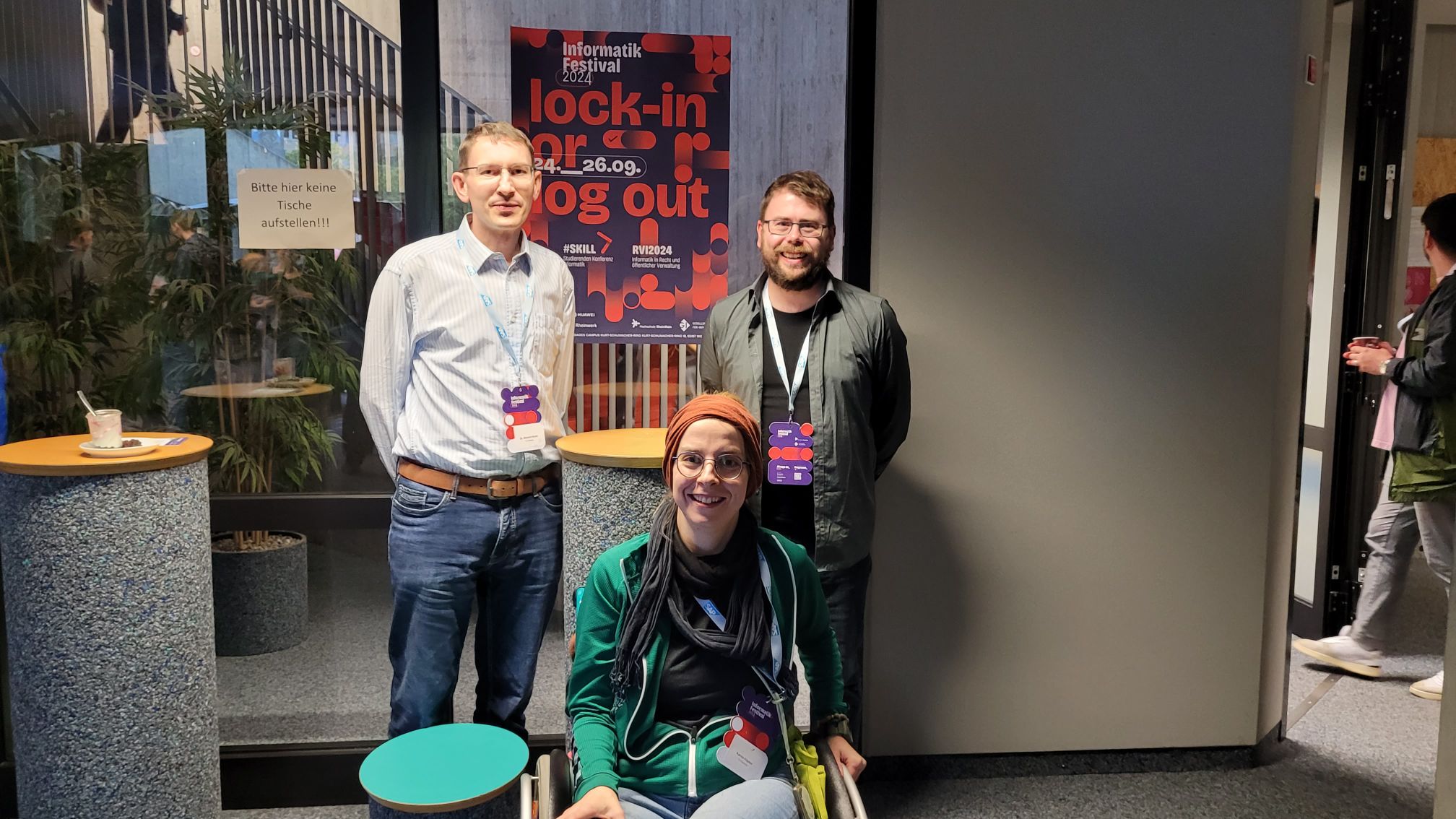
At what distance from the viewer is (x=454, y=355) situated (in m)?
2.35

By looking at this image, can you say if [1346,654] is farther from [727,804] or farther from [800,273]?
[727,804]

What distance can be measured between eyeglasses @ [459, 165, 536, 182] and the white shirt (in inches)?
5.8

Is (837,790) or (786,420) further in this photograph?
(786,420)

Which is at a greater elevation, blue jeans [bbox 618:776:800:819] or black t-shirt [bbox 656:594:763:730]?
black t-shirt [bbox 656:594:763:730]

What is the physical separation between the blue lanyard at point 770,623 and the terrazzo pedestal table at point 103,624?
129 cm

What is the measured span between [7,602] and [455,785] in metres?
1.17

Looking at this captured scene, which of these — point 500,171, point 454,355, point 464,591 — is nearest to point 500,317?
point 454,355

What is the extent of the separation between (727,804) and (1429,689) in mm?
3204

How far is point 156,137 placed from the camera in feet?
9.09

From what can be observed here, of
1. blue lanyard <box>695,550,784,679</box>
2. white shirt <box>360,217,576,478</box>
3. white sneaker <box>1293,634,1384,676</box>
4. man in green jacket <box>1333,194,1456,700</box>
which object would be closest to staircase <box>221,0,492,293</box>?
white shirt <box>360,217,576,478</box>

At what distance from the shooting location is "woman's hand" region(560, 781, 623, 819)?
162 cm

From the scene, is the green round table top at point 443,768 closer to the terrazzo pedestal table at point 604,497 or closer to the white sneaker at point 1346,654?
the terrazzo pedestal table at point 604,497

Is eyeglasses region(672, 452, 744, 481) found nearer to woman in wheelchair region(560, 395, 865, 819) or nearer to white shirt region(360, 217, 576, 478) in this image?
woman in wheelchair region(560, 395, 865, 819)

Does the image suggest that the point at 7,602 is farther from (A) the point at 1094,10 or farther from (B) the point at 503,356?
(A) the point at 1094,10
